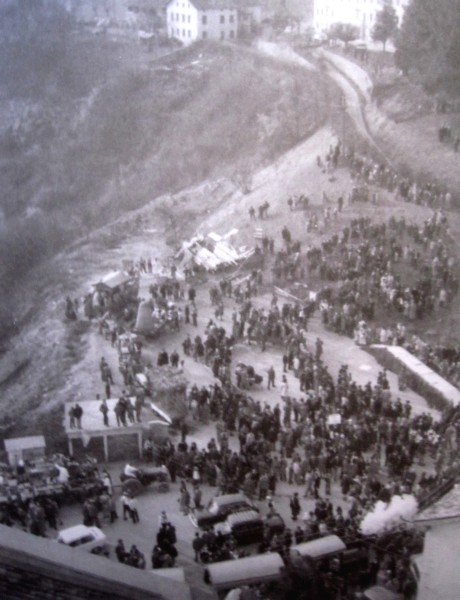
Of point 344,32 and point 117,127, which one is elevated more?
point 344,32

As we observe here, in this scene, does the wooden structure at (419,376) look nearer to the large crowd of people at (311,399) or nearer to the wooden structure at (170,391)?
the large crowd of people at (311,399)

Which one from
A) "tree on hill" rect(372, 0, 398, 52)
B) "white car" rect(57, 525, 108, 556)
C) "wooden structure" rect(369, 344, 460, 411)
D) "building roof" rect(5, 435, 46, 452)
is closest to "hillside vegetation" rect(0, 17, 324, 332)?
"tree on hill" rect(372, 0, 398, 52)

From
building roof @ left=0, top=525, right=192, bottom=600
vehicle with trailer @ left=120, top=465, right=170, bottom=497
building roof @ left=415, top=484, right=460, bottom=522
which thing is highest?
building roof @ left=0, top=525, right=192, bottom=600

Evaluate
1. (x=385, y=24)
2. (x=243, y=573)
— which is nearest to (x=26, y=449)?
(x=243, y=573)

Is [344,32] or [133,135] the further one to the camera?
[133,135]

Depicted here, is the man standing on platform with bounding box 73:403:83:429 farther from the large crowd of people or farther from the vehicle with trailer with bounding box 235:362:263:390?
the vehicle with trailer with bounding box 235:362:263:390

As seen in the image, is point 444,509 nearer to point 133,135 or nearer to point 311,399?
point 311,399

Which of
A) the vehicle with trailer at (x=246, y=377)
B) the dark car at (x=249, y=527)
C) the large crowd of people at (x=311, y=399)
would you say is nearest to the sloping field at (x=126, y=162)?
the large crowd of people at (x=311, y=399)

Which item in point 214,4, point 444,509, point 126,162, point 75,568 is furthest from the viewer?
point 214,4
